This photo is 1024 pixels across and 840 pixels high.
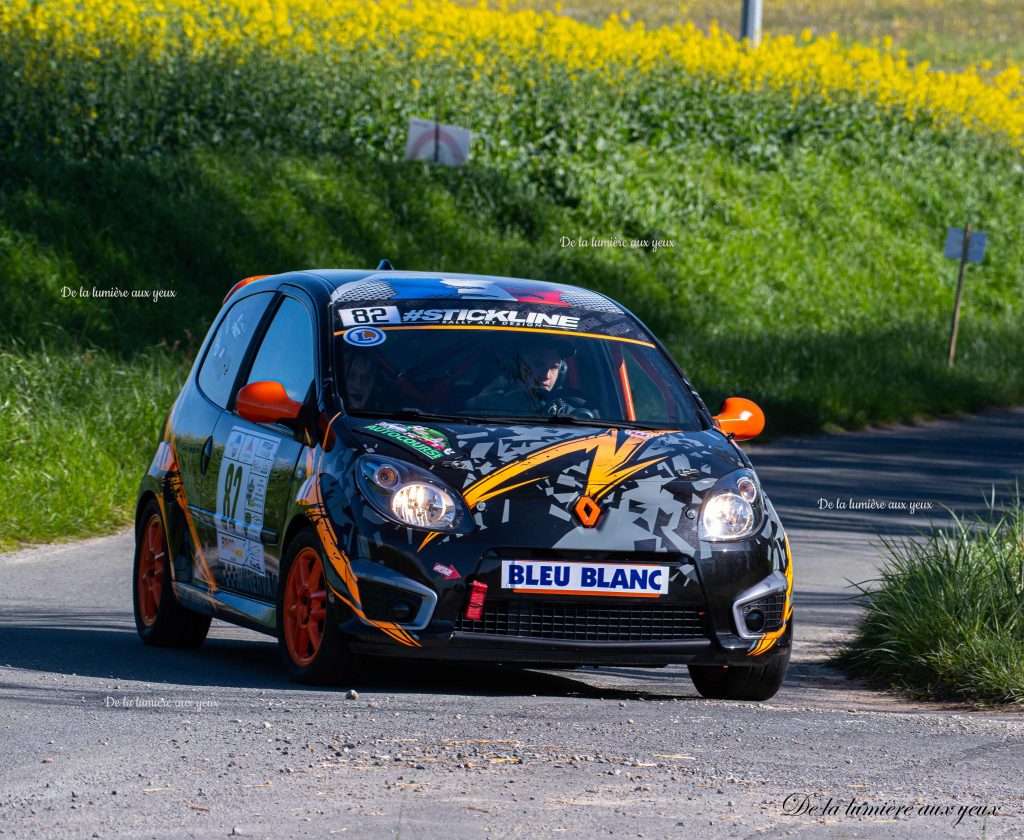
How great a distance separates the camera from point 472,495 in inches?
281

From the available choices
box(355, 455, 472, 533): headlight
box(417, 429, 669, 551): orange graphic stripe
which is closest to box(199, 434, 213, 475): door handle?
box(355, 455, 472, 533): headlight

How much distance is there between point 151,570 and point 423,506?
2445mm

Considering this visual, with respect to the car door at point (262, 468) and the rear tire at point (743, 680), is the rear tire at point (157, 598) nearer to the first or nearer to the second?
the car door at point (262, 468)

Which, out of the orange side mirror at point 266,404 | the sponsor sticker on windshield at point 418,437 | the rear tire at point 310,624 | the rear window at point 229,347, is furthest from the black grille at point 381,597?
the rear window at point 229,347

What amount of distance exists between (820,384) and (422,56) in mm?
8993

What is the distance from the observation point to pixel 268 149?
25.2m

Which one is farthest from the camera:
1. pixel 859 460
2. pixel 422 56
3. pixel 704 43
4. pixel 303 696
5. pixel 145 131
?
pixel 704 43

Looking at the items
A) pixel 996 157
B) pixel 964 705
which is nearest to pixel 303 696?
pixel 964 705

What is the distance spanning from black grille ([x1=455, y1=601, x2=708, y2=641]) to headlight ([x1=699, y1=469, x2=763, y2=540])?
0.97 feet

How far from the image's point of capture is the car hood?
281 inches

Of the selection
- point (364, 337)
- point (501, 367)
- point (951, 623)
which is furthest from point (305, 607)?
point (951, 623)

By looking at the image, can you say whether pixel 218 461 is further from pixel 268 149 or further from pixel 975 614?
pixel 268 149

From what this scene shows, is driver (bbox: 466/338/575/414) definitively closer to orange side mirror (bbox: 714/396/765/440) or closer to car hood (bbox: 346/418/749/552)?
car hood (bbox: 346/418/749/552)

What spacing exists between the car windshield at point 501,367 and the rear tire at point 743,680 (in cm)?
96
